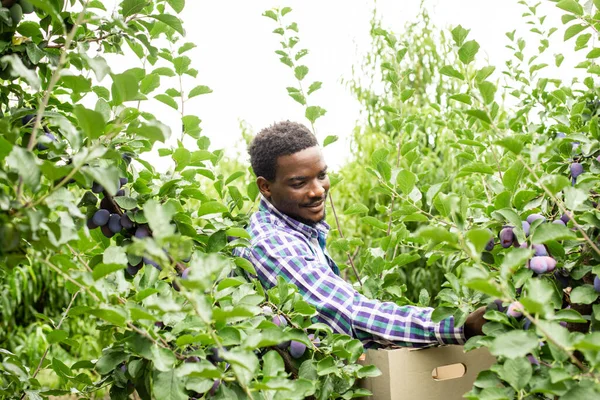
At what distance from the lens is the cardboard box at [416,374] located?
1.24 metres

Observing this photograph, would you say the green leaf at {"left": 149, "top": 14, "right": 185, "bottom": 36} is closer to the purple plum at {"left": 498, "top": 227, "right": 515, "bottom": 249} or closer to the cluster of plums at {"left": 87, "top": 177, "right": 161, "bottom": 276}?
the cluster of plums at {"left": 87, "top": 177, "right": 161, "bottom": 276}

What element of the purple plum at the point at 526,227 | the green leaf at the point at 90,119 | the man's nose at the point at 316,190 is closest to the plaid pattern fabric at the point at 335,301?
the man's nose at the point at 316,190

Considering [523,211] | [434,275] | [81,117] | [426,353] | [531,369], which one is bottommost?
[434,275]

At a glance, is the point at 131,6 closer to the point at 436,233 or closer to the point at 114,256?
the point at 114,256

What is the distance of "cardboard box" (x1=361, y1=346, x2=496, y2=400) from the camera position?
124cm

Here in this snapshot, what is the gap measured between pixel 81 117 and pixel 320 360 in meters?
0.63

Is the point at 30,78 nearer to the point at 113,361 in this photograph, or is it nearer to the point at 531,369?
the point at 113,361

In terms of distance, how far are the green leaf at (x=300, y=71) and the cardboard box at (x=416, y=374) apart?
850mm

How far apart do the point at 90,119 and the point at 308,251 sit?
852 mm

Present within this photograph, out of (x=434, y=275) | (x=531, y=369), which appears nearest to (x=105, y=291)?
(x=531, y=369)

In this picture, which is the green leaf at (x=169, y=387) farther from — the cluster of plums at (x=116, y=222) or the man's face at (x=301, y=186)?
the man's face at (x=301, y=186)

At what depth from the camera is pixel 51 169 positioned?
0.78 meters

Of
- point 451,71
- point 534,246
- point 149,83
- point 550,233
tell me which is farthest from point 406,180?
point 149,83

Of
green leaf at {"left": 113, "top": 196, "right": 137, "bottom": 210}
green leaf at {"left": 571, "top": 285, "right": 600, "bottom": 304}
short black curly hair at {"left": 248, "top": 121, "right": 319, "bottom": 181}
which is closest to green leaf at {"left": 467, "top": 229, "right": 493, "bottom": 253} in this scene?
green leaf at {"left": 571, "top": 285, "right": 600, "bottom": 304}
